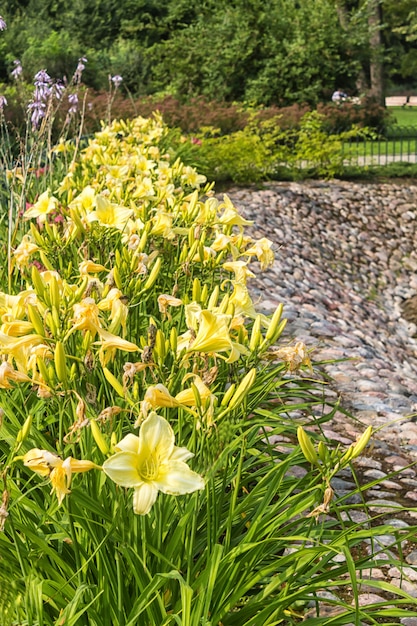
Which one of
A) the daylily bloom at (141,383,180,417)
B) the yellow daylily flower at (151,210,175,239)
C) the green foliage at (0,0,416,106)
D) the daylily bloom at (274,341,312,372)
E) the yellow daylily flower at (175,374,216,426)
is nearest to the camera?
the daylily bloom at (141,383,180,417)

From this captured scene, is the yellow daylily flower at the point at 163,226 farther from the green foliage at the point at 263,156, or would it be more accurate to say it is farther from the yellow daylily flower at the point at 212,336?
the green foliage at the point at 263,156

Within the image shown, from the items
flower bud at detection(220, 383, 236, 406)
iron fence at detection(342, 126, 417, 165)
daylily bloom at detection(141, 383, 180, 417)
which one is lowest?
iron fence at detection(342, 126, 417, 165)

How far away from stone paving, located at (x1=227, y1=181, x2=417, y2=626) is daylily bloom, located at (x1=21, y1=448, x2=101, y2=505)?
678mm

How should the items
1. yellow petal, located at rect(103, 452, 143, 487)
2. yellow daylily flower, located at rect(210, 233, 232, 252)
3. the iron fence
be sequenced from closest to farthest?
yellow petal, located at rect(103, 452, 143, 487)
yellow daylily flower, located at rect(210, 233, 232, 252)
the iron fence

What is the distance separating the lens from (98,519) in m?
1.80

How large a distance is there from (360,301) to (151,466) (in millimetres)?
6332

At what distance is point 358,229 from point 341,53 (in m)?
9.84

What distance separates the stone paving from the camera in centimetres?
318

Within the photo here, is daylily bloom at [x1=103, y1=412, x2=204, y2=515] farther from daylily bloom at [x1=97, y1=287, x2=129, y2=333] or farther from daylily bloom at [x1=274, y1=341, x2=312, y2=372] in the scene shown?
daylily bloom at [x1=274, y1=341, x2=312, y2=372]

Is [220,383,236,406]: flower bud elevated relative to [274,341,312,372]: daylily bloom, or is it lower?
elevated

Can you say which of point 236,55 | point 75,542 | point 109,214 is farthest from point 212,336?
point 236,55

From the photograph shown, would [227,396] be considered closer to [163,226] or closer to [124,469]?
[124,469]

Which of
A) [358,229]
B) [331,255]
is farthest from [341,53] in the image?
[331,255]

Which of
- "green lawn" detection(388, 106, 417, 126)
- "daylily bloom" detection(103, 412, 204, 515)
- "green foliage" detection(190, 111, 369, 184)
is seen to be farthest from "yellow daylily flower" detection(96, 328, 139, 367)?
"green lawn" detection(388, 106, 417, 126)
